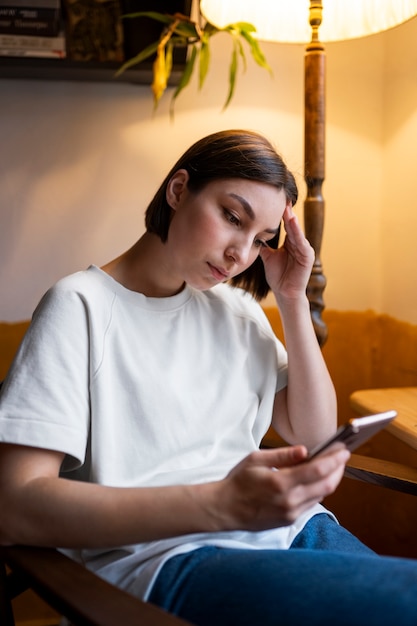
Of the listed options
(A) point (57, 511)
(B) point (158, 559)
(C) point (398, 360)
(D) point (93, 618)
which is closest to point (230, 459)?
(B) point (158, 559)

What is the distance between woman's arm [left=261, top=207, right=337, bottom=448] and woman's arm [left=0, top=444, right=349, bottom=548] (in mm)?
396

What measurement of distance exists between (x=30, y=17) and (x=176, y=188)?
0.74 meters

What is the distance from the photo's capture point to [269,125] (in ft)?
6.54

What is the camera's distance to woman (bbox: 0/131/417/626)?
0.89 meters

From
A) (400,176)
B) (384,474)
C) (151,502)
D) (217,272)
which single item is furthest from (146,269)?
(400,176)

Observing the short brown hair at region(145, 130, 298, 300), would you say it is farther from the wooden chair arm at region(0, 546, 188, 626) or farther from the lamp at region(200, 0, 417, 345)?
the wooden chair arm at region(0, 546, 188, 626)

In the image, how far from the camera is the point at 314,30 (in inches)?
62.1

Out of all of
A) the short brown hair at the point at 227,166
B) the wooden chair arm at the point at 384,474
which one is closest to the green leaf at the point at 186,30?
the short brown hair at the point at 227,166

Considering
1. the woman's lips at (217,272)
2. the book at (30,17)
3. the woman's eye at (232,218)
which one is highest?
the book at (30,17)

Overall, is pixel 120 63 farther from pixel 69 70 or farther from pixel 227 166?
pixel 227 166

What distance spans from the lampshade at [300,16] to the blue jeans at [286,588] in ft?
3.85

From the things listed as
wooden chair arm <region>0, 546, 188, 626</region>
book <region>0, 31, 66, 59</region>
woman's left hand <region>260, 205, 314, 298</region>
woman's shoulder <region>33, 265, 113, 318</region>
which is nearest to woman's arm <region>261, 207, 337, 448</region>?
woman's left hand <region>260, 205, 314, 298</region>

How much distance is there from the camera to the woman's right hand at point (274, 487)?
2.85ft

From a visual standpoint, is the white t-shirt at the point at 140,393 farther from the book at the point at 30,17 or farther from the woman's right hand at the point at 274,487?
the book at the point at 30,17
